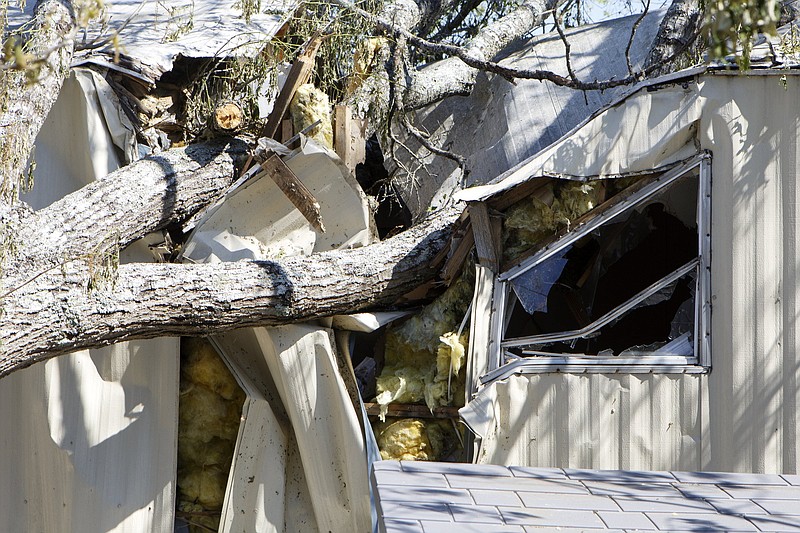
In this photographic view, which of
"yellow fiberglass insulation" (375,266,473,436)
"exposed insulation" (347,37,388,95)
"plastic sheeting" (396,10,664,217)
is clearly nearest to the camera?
"yellow fiberglass insulation" (375,266,473,436)

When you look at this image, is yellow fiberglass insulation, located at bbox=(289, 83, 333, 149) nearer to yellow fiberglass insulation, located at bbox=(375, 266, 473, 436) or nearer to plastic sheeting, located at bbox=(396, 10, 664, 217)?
plastic sheeting, located at bbox=(396, 10, 664, 217)

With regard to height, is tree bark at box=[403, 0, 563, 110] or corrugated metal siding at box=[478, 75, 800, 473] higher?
tree bark at box=[403, 0, 563, 110]

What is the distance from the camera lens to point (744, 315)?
4.41 meters

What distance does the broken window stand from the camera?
179 inches

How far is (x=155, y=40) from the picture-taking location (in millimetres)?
5934

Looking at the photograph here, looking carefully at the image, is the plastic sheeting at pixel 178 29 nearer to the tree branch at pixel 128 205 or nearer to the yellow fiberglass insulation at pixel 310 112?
the yellow fiberglass insulation at pixel 310 112

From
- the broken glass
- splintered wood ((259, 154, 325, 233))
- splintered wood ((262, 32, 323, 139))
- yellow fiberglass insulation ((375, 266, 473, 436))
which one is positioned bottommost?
yellow fiberglass insulation ((375, 266, 473, 436))

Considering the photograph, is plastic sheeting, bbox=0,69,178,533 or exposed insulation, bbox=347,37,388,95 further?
exposed insulation, bbox=347,37,388,95

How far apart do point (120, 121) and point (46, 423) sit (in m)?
1.93

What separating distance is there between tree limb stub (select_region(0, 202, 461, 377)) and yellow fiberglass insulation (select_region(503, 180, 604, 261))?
2.17ft

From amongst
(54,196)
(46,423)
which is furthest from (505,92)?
(46,423)

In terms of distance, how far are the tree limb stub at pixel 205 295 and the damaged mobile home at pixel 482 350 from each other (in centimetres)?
22

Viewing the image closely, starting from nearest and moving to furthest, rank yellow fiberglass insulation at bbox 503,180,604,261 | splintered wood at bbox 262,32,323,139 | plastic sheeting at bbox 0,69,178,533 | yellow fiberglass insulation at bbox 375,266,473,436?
1. yellow fiberglass insulation at bbox 503,180,604,261
2. yellow fiberglass insulation at bbox 375,266,473,436
3. plastic sheeting at bbox 0,69,178,533
4. splintered wood at bbox 262,32,323,139

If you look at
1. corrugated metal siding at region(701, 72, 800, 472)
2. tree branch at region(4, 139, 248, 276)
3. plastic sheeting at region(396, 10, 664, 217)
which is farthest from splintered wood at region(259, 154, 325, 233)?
corrugated metal siding at region(701, 72, 800, 472)
